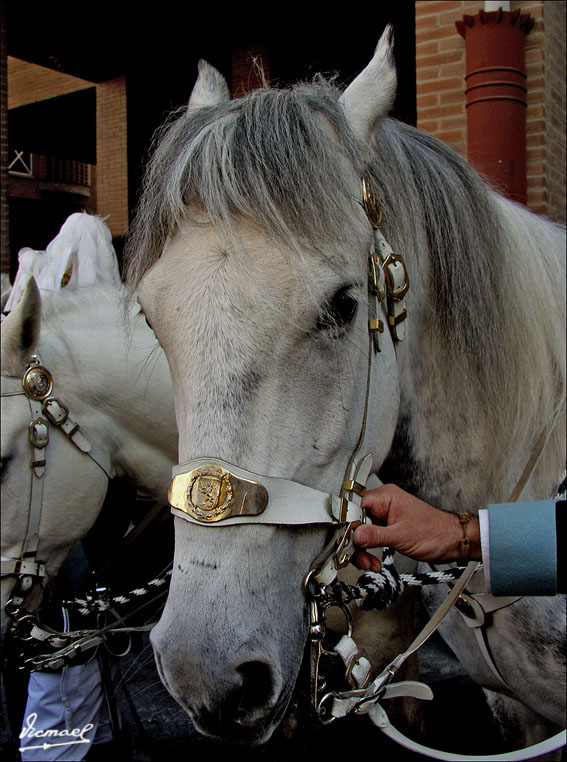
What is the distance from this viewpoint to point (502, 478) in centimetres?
172

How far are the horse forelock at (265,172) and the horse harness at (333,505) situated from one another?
105mm

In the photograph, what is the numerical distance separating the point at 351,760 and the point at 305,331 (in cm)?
301

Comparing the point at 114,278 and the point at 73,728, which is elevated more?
the point at 114,278

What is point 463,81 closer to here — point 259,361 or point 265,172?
point 265,172

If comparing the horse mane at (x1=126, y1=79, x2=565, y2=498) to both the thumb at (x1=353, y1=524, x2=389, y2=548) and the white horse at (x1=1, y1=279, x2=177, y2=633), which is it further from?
the white horse at (x1=1, y1=279, x2=177, y2=633)

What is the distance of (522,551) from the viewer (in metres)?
1.42

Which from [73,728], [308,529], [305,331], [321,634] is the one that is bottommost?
[73,728]

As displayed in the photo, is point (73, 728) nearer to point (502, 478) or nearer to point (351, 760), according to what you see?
point (351, 760)

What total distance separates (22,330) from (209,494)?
1547 millimetres

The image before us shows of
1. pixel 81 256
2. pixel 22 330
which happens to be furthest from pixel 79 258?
pixel 22 330

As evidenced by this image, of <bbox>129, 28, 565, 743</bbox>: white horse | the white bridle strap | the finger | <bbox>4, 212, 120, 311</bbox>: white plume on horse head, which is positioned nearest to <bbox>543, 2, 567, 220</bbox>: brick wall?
<bbox>4, 212, 120, 311</bbox>: white plume on horse head

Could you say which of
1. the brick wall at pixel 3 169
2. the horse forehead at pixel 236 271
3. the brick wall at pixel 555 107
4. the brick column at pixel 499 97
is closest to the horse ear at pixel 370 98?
the horse forehead at pixel 236 271

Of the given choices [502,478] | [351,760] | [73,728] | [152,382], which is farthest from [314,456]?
[351,760]

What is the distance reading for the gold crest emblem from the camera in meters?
1.16
